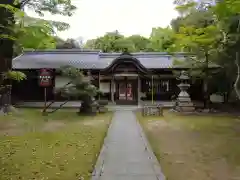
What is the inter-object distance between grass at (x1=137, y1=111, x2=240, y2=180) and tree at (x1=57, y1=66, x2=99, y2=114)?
5.54 meters

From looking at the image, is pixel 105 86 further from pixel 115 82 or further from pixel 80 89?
pixel 80 89

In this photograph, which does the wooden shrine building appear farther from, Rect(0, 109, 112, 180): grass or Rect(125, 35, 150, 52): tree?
Rect(125, 35, 150, 52): tree

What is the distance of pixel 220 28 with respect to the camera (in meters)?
16.7

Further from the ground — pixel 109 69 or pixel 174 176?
pixel 109 69

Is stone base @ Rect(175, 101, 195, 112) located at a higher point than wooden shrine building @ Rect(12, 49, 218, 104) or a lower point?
lower

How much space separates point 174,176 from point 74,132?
669 cm

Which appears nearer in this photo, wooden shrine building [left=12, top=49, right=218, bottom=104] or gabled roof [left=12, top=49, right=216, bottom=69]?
wooden shrine building [left=12, top=49, right=218, bottom=104]

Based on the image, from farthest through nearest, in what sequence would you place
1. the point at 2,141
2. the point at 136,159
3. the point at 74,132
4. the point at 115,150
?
the point at 74,132, the point at 2,141, the point at 115,150, the point at 136,159

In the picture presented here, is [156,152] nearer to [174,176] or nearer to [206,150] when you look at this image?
[206,150]

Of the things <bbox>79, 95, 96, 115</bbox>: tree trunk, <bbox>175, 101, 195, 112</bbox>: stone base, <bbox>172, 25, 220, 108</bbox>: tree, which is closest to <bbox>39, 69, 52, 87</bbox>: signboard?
<bbox>79, 95, 96, 115</bbox>: tree trunk

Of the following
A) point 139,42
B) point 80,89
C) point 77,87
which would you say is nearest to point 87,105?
point 80,89

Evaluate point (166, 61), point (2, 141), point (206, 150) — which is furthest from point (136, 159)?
point (166, 61)

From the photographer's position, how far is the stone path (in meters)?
6.47

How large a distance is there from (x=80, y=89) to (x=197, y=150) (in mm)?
11300
